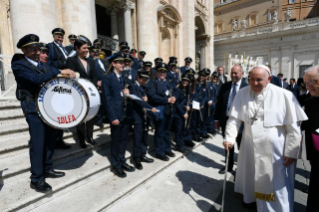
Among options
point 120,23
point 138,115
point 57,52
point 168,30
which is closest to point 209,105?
point 138,115

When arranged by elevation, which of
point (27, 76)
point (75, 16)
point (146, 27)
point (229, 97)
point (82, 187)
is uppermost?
point (146, 27)

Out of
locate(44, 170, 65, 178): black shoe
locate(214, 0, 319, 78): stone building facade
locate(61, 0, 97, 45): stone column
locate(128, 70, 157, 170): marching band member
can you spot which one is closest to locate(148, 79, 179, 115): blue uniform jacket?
locate(128, 70, 157, 170): marching band member

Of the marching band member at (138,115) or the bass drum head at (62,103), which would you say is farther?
the marching band member at (138,115)

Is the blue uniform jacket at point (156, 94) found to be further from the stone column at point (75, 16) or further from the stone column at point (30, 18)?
the stone column at point (75, 16)

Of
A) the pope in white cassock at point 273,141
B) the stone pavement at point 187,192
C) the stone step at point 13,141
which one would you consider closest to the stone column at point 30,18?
the stone step at point 13,141

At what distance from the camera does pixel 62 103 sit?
283 centimetres

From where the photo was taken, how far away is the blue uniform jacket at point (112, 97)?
359cm

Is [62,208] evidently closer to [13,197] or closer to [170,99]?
[13,197]

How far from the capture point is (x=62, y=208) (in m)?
2.78

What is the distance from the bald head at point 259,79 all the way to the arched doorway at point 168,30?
Answer: 12.9 meters

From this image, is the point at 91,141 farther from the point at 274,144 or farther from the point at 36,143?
the point at 274,144

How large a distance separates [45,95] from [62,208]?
66.0 inches

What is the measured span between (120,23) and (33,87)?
1089cm

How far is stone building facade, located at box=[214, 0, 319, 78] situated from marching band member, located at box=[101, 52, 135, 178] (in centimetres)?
1463
